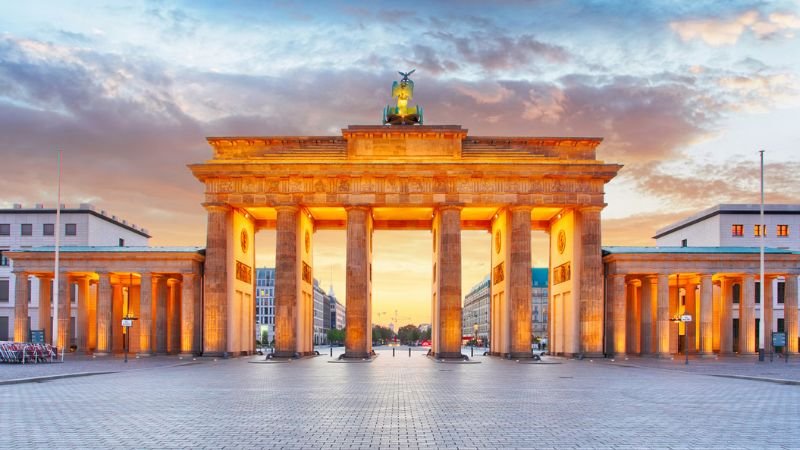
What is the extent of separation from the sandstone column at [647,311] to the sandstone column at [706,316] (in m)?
4.17

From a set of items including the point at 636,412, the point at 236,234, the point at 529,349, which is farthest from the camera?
the point at 236,234

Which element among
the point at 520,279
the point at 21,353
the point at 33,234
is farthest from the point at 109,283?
the point at 33,234

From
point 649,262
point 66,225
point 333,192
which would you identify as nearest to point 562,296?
point 649,262

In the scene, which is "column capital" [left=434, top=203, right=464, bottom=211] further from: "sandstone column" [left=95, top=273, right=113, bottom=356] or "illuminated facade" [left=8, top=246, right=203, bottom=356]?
"sandstone column" [left=95, top=273, right=113, bottom=356]

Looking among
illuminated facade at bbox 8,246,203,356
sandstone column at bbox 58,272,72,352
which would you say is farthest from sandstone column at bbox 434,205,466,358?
sandstone column at bbox 58,272,72,352

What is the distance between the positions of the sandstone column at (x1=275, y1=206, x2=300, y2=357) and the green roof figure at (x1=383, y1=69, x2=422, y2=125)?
12.0 metres

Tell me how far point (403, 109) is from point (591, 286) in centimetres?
2122

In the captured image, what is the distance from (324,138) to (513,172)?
15203mm

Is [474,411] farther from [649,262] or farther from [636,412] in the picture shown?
[649,262]

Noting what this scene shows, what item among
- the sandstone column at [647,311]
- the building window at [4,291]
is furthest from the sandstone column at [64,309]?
the sandstone column at [647,311]

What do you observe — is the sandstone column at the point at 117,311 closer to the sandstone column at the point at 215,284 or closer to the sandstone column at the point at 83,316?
the sandstone column at the point at 83,316

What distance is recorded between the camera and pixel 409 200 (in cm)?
5897

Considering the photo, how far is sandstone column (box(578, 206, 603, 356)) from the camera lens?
5850 cm

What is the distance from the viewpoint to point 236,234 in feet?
204
